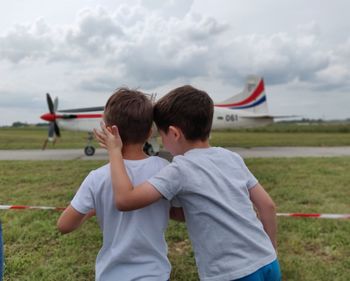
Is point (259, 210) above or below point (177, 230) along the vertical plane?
above

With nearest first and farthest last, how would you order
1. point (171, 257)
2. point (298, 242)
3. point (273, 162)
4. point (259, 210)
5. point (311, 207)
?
point (259, 210)
point (171, 257)
point (298, 242)
point (311, 207)
point (273, 162)

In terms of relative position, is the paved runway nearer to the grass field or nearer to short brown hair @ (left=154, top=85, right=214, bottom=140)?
the grass field

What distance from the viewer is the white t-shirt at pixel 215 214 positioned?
1.50 meters

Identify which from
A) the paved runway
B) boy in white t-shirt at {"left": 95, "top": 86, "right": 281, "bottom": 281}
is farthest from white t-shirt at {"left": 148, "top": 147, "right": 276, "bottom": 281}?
the paved runway

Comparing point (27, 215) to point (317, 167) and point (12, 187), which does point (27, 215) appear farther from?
point (317, 167)

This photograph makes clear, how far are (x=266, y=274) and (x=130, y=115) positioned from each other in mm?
838

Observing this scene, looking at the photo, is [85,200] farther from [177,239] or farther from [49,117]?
[49,117]

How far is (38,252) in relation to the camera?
3.93m

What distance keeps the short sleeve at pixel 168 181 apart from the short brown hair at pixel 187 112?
171 millimetres

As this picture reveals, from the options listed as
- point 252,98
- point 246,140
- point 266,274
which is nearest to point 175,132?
point 266,274

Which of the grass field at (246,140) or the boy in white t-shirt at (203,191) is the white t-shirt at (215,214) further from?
the grass field at (246,140)

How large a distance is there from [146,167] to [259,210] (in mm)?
553

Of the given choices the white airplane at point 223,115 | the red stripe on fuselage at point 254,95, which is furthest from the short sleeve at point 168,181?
the red stripe on fuselage at point 254,95

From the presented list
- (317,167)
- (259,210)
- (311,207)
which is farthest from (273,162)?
(259,210)
